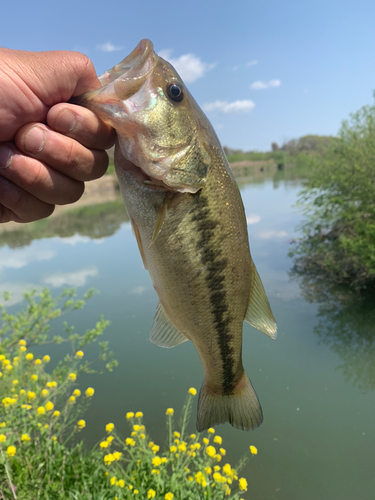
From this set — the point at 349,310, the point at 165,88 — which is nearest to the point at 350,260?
the point at 349,310

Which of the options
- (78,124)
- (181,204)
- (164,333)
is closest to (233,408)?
(164,333)

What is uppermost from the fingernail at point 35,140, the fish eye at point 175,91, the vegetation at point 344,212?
the fish eye at point 175,91

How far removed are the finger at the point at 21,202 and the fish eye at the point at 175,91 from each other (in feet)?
2.91

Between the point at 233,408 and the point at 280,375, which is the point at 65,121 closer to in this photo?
the point at 233,408

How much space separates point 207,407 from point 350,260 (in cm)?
884

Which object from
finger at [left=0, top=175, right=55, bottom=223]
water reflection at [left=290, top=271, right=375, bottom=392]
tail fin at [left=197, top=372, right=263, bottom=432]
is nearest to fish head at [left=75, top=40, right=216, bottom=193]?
finger at [left=0, top=175, right=55, bottom=223]

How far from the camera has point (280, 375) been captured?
19.9ft

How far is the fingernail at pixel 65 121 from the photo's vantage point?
4.47 ft

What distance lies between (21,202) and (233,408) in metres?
1.54

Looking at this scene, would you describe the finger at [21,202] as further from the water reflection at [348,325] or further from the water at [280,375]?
the water reflection at [348,325]

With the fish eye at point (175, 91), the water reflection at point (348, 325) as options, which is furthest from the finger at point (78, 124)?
the water reflection at point (348, 325)

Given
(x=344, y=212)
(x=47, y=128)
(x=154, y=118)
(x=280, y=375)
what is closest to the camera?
(x=154, y=118)

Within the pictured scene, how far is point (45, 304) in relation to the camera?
502cm

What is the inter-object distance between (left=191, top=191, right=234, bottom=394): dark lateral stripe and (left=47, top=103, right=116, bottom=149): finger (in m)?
0.52
